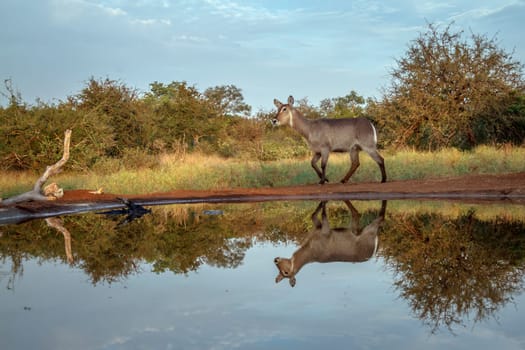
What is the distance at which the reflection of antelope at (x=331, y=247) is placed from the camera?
7144 mm

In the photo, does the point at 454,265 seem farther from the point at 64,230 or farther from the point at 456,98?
the point at 456,98

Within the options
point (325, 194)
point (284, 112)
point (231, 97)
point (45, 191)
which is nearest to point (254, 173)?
point (284, 112)

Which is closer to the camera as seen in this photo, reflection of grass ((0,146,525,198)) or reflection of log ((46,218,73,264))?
reflection of log ((46,218,73,264))

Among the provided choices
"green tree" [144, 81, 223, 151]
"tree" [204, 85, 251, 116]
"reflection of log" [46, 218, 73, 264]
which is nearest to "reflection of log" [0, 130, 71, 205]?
"reflection of log" [46, 218, 73, 264]

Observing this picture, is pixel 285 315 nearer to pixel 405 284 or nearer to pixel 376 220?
pixel 405 284

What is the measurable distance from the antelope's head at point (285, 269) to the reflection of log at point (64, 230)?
2794mm

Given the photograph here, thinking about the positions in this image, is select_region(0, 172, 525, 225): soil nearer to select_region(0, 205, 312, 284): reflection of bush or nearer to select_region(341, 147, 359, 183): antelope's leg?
select_region(341, 147, 359, 183): antelope's leg

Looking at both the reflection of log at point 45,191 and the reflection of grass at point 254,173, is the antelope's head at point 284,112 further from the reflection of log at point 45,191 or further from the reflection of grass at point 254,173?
the reflection of log at point 45,191

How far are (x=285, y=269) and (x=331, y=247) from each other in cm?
123

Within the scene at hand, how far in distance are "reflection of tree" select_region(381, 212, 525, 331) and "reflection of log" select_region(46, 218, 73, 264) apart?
429cm

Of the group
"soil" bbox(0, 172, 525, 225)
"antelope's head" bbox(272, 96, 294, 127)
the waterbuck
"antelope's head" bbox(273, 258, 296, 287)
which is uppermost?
"antelope's head" bbox(272, 96, 294, 127)

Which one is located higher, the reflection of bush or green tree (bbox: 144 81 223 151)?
green tree (bbox: 144 81 223 151)

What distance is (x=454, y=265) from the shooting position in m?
6.42

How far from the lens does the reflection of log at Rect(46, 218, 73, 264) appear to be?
8205 mm
